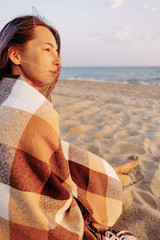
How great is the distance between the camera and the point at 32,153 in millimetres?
866

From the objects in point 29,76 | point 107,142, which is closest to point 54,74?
point 29,76

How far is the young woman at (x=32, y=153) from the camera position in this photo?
0.86 m

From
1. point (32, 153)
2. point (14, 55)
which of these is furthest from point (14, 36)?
point (32, 153)

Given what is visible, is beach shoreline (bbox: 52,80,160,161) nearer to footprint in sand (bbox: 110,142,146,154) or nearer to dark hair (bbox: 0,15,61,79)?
footprint in sand (bbox: 110,142,146,154)

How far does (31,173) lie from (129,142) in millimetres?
1858

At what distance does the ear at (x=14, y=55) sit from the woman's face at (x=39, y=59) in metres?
0.01

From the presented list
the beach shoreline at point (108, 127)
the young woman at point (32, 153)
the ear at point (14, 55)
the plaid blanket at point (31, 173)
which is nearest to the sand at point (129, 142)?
the beach shoreline at point (108, 127)

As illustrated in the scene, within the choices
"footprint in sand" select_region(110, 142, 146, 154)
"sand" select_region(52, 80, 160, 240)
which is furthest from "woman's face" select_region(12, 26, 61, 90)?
"footprint in sand" select_region(110, 142, 146, 154)

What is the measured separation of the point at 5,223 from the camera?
0.88 metres

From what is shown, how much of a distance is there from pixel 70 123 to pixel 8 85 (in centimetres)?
223

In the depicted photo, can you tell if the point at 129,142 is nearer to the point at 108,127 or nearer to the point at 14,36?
the point at 108,127

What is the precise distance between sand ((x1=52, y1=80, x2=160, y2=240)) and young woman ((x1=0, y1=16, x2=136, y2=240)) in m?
0.29

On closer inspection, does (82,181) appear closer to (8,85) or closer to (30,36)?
(8,85)

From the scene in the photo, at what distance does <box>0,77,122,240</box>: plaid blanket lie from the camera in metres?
0.86
